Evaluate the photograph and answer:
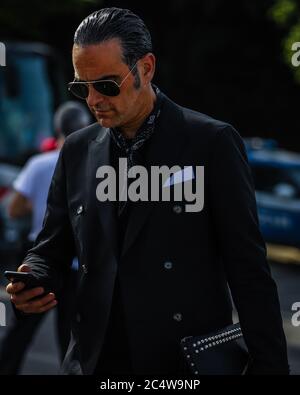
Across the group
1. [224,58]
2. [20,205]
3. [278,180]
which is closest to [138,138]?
→ [20,205]

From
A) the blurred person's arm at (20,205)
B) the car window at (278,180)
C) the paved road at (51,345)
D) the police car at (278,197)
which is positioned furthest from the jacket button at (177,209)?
the car window at (278,180)

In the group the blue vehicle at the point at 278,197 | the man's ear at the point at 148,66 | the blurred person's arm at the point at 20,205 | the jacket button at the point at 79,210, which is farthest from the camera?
the blue vehicle at the point at 278,197

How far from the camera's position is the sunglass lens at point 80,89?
2935mm

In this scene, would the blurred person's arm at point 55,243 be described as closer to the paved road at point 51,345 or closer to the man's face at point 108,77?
the man's face at point 108,77

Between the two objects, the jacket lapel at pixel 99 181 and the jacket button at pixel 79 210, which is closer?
the jacket lapel at pixel 99 181

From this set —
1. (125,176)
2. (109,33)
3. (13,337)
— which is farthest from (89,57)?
(13,337)

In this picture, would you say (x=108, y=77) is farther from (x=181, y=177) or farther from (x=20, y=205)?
(x=20, y=205)

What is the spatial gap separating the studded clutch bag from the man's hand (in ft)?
1.39

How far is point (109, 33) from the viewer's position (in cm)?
285

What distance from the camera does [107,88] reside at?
2861 mm

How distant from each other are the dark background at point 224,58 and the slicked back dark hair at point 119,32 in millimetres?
22413

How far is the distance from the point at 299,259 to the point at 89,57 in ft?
37.2

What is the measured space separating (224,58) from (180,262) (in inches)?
963
